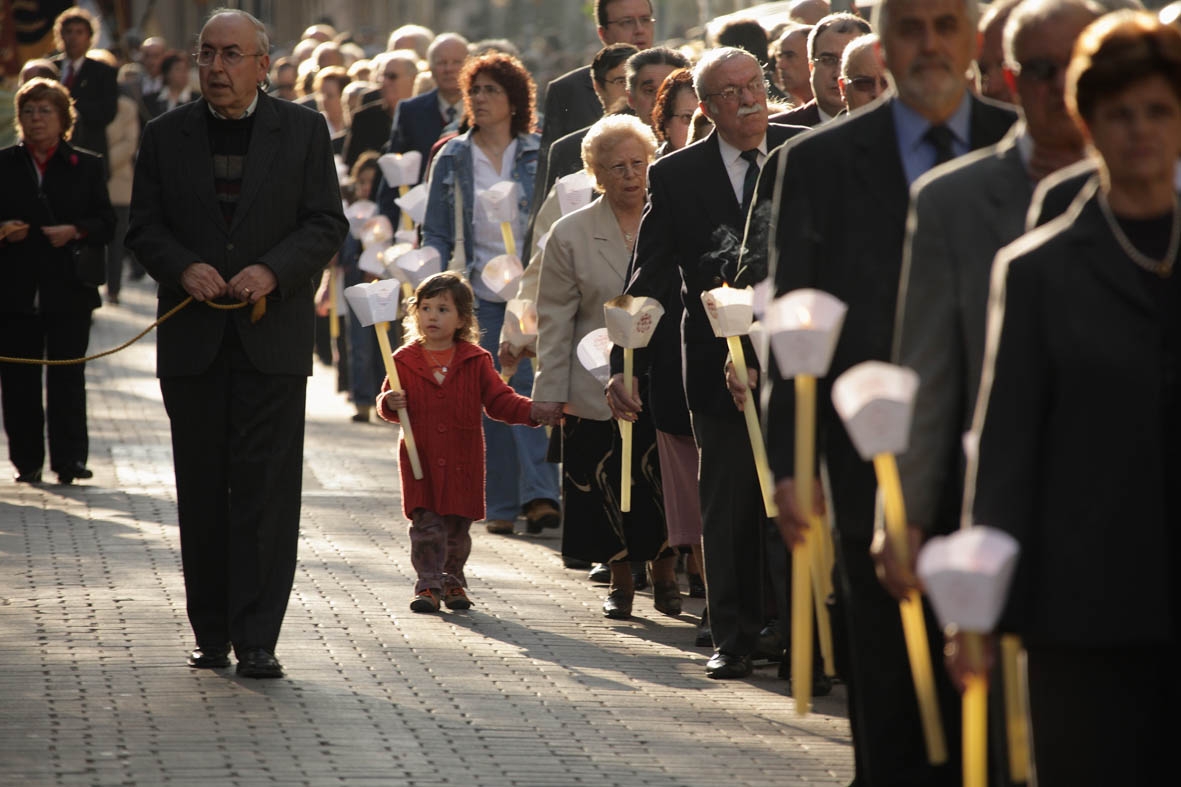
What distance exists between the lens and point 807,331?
4.82m

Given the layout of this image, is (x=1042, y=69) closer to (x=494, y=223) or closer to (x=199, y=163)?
(x=199, y=163)

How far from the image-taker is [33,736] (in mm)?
7043

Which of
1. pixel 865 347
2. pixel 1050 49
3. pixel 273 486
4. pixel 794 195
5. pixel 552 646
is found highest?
pixel 1050 49

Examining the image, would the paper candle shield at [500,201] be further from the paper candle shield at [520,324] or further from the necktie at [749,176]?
the necktie at [749,176]

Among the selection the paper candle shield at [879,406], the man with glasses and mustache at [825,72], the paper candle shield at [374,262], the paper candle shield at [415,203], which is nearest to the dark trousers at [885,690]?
the paper candle shield at [879,406]

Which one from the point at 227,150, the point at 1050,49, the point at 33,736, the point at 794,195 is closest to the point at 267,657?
the point at 33,736

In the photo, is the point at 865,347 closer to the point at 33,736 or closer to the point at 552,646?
the point at 33,736

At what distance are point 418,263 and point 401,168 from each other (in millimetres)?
3042

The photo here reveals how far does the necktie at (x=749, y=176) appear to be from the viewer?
27.7 feet

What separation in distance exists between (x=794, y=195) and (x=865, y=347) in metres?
0.41

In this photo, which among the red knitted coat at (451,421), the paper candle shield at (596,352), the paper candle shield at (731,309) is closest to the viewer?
the paper candle shield at (731,309)

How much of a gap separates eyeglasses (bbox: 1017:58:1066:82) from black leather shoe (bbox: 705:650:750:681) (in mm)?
3983

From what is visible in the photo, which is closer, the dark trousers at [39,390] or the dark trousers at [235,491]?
the dark trousers at [235,491]

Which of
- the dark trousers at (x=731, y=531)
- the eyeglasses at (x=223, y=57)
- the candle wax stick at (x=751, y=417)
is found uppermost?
the eyeglasses at (x=223, y=57)
